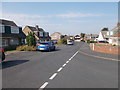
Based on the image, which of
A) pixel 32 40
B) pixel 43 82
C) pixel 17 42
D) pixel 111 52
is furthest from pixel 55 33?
pixel 43 82

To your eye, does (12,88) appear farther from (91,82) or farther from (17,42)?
(17,42)

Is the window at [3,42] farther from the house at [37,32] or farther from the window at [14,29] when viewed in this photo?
the house at [37,32]

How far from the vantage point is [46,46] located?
2083 centimetres

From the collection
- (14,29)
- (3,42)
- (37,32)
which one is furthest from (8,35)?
(37,32)

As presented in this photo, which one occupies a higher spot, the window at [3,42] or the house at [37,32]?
the house at [37,32]

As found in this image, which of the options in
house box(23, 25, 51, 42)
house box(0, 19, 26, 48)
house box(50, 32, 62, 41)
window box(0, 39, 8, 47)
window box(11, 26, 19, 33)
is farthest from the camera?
house box(50, 32, 62, 41)

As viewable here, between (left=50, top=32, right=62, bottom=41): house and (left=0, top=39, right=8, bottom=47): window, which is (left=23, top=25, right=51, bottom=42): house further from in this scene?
(left=50, top=32, right=62, bottom=41): house

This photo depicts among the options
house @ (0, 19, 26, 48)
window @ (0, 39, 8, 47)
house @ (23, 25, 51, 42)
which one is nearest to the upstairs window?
house @ (0, 19, 26, 48)

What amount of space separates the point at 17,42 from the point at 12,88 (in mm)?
28358

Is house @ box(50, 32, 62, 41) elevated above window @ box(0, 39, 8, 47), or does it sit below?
above

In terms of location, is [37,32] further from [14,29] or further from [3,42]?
[3,42]

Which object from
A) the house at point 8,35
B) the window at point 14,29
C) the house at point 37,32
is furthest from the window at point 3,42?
the house at point 37,32

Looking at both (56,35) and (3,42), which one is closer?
(3,42)

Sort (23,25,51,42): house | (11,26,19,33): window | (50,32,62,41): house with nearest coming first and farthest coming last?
(11,26,19,33): window → (23,25,51,42): house → (50,32,62,41): house
